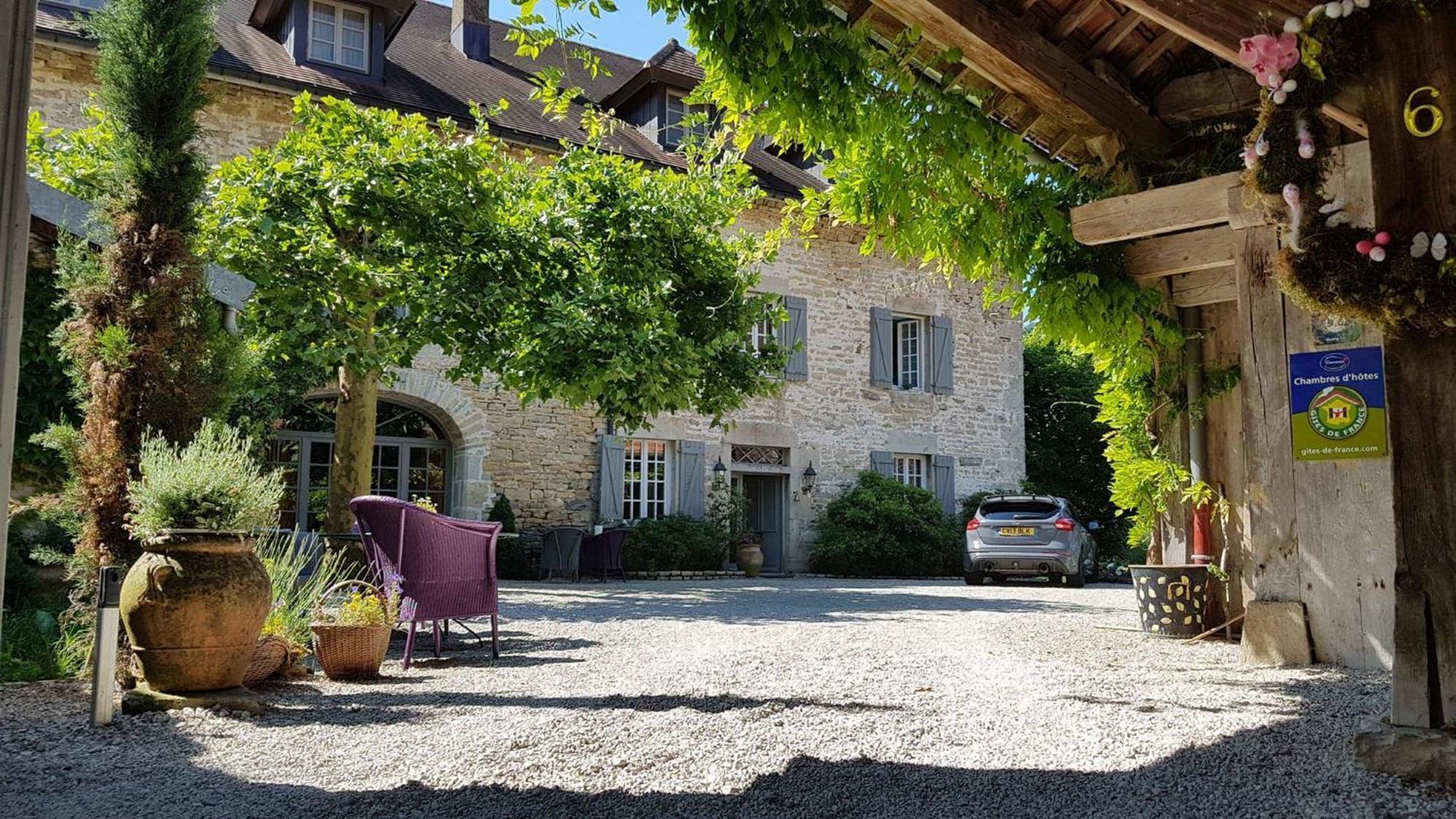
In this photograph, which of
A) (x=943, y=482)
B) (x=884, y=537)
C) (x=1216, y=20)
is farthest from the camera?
(x=943, y=482)

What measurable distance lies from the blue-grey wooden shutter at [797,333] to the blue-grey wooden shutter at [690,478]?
1.88 metres

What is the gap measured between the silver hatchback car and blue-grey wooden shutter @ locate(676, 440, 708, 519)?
3.76 m

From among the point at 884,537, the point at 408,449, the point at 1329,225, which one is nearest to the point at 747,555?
the point at 884,537

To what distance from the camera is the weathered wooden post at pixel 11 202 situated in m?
1.87

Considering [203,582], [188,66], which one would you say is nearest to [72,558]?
[203,582]

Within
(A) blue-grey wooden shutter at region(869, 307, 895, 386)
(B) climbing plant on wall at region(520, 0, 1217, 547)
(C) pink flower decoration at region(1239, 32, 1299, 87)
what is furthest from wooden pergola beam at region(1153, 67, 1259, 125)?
(A) blue-grey wooden shutter at region(869, 307, 895, 386)

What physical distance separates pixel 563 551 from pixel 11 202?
1085 cm

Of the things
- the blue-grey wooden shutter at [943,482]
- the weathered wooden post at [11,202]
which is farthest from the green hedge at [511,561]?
the weathered wooden post at [11,202]

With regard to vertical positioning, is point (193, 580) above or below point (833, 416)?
below

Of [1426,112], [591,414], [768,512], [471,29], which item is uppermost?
[471,29]

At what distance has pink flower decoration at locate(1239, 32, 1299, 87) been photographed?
3.24 meters

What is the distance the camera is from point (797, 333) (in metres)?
15.9

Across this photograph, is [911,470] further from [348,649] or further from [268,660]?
[268,660]

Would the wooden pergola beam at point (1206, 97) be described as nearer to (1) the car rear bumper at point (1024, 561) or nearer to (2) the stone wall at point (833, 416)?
(1) the car rear bumper at point (1024, 561)
